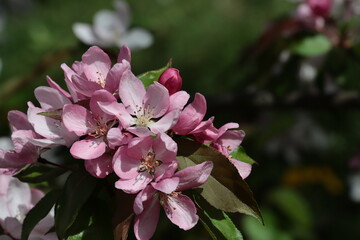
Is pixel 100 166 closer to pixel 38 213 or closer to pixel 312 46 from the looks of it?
pixel 38 213

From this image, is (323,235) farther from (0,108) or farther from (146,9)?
(146,9)

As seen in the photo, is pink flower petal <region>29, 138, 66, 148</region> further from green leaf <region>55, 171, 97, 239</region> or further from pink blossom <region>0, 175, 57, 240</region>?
pink blossom <region>0, 175, 57, 240</region>

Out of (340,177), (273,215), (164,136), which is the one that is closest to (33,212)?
(164,136)

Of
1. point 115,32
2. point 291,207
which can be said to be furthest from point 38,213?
point 291,207

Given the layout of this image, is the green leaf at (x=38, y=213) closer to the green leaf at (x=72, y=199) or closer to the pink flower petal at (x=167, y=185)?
the green leaf at (x=72, y=199)

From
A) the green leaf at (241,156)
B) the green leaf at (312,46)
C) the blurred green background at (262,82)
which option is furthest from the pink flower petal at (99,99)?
the green leaf at (312,46)

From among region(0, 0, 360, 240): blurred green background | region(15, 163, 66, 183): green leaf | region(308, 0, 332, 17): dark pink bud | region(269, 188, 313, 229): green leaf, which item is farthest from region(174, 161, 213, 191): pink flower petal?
region(269, 188, 313, 229): green leaf
